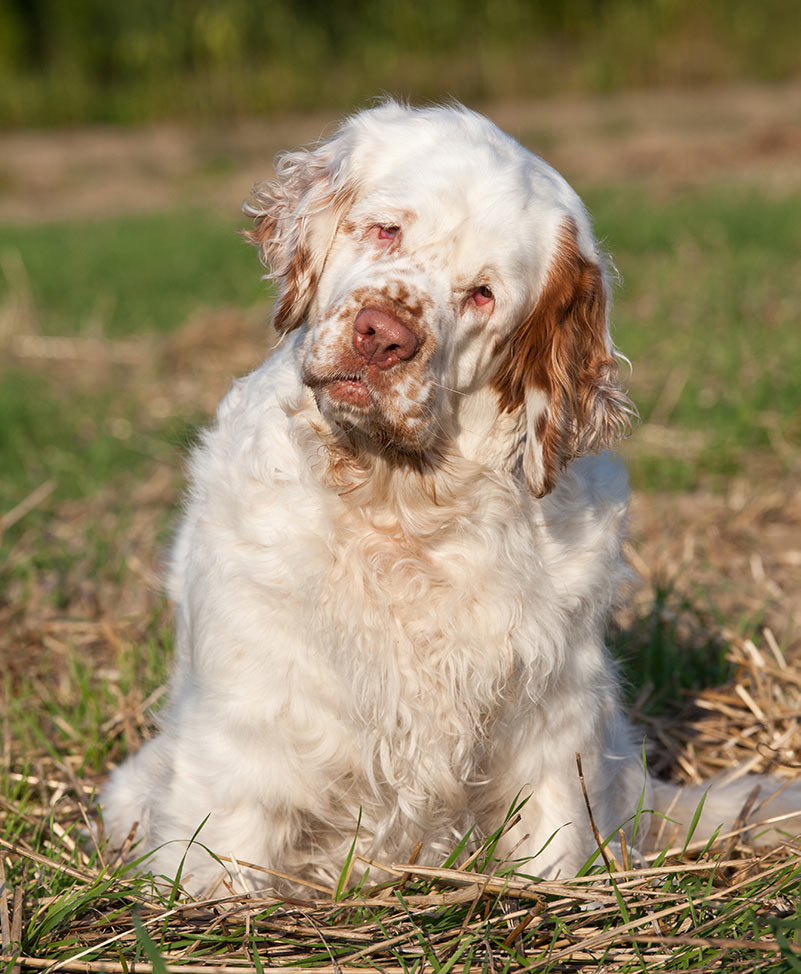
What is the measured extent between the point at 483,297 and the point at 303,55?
82.8 ft

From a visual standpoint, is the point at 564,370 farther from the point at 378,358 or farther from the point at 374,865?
the point at 374,865

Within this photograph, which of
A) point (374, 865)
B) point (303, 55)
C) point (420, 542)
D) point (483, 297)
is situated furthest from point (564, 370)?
point (303, 55)

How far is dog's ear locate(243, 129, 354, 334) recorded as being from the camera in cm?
219

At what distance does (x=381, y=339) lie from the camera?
6.36 ft

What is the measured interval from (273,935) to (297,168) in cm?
141

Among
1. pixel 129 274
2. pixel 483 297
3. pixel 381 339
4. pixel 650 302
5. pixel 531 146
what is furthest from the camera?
pixel 531 146

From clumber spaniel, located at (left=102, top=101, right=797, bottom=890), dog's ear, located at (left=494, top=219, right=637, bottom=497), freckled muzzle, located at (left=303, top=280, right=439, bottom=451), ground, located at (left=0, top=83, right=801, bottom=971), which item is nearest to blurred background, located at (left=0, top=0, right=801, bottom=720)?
ground, located at (left=0, top=83, right=801, bottom=971)

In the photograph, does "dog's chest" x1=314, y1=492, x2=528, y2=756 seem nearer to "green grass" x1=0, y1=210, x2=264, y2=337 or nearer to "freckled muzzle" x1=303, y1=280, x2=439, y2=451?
"freckled muzzle" x1=303, y1=280, x2=439, y2=451

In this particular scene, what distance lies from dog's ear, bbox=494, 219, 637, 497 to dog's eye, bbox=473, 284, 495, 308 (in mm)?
88

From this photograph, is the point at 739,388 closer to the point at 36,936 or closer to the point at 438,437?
the point at 438,437

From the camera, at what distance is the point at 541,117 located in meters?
24.0

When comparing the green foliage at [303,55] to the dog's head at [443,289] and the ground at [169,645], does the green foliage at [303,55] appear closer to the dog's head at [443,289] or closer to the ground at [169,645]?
the ground at [169,645]

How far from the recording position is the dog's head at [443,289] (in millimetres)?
1984

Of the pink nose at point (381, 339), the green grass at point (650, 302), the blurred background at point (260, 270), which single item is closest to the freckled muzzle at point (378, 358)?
the pink nose at point (381, 339)
